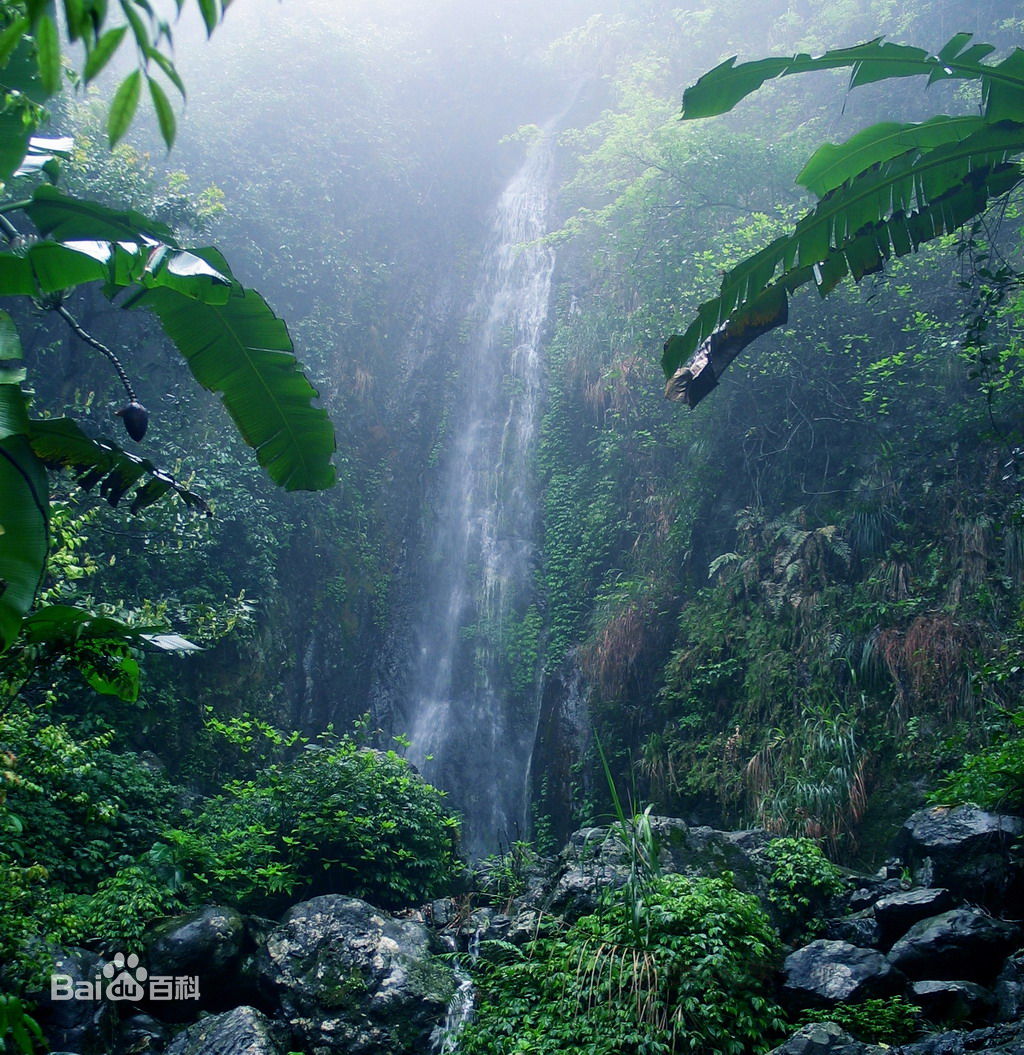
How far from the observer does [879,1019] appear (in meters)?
3.58

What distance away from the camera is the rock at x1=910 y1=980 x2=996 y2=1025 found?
3.53 meters

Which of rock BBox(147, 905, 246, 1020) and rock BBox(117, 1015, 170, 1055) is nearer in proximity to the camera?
rock BBox(117, 1015, 170, 1055)

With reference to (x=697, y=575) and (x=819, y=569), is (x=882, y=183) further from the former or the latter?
(x=697, y=575)

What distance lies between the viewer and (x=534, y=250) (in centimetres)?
1761

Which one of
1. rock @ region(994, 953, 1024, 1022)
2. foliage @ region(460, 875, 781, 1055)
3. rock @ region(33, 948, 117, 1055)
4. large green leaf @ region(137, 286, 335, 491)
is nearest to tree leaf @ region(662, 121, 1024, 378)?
large green leaf @ region(137, 286, 335, 491)

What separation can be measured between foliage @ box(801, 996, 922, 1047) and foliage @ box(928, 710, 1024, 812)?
1690 mm

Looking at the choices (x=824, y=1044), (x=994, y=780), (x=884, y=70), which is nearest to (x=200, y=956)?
(x=824, y=1044)

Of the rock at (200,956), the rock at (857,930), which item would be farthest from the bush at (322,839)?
the rock at (857,930)

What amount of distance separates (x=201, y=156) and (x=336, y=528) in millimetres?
8509

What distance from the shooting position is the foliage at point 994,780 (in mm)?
4734

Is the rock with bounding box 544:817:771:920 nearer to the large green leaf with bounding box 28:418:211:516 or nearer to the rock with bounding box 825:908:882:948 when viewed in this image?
the rock with bounding box 825:908:882:948

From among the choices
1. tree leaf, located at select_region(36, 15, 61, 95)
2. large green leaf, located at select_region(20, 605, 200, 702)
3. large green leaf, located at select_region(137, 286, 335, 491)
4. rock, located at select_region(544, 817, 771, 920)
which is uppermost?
large green leaf, located at select_region(137, 286, 335, 491)

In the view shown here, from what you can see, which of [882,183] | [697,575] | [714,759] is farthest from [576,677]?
[882,183]

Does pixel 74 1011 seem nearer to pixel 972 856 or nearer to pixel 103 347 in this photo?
pixel 103 347
